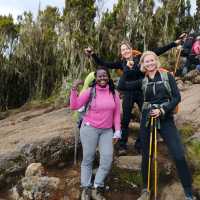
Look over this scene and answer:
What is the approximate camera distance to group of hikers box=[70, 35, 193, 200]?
654 centimetres

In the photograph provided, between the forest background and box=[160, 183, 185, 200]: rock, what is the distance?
8.19 m

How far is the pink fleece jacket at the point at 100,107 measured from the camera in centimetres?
698

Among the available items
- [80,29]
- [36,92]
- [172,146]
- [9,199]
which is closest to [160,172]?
[172,146]

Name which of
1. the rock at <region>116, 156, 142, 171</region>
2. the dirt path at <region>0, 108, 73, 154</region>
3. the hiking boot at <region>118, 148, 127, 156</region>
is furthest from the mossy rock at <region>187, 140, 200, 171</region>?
the dirt path at <region>0, 108, 73, 154</region>

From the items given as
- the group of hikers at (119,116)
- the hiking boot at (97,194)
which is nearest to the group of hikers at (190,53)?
the group of hikers at (119,116)

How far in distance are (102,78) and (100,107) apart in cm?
46

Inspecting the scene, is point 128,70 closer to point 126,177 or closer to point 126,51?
point 126,51

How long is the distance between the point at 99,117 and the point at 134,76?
1.00 m

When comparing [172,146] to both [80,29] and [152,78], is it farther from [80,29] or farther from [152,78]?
[80,29]

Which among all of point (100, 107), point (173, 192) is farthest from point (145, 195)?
point (100, 107)

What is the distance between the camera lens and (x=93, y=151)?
7.01m

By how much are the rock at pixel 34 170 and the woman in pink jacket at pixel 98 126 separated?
1.19 m

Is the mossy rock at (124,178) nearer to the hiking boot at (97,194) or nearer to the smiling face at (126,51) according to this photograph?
the hiking boot at (97,194)

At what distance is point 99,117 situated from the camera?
699cm
